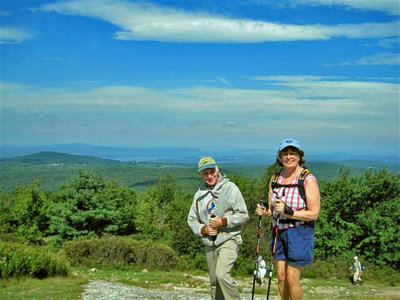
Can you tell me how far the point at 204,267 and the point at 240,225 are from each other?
2419 centimetres

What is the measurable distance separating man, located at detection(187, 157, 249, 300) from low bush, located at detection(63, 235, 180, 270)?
19.1m

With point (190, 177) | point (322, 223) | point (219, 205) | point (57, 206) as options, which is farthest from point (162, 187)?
point (190, 177)

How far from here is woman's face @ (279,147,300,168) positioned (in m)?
6.25

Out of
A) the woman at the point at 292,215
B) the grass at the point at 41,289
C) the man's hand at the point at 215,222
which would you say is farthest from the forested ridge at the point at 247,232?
the woman at the point at 292,215

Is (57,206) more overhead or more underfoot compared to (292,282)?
more underfoot

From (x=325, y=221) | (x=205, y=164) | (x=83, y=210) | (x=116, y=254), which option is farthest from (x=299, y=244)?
(x=83, y=210)

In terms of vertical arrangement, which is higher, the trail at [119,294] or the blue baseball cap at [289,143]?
the blue baseball cap at [289,143]

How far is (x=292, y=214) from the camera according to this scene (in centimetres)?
591

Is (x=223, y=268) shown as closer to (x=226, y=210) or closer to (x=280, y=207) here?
(x=226, y=210)

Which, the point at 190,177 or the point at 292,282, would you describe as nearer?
the point at 292,282

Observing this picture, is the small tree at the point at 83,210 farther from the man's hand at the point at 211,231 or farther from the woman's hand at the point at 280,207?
the woman's hand at the point at 280,207

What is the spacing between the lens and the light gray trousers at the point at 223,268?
6719 mm

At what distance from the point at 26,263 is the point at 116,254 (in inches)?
467

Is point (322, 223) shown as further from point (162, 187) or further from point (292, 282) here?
point (162, 187)
